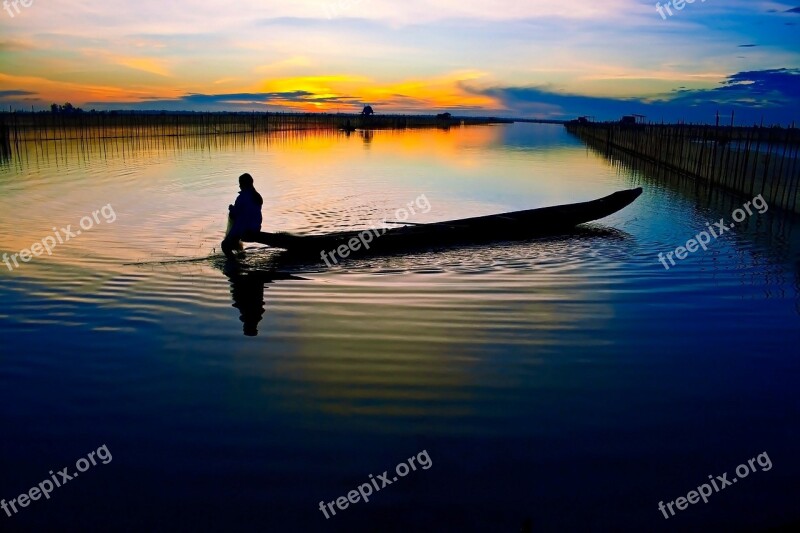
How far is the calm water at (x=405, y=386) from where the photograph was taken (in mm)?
3762

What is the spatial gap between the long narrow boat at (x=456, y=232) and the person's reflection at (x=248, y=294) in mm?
782

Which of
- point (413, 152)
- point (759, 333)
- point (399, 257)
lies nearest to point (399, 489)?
point (759, 333)

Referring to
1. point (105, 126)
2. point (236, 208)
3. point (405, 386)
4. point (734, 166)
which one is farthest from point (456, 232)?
point (105, 126)

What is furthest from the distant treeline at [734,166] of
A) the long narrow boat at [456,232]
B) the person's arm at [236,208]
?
the person's arm at [236,208]

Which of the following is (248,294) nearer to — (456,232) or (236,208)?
(236,208)

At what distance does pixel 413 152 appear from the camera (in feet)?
123

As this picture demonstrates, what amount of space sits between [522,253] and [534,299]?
2.87m

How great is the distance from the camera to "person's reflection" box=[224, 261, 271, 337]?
22.8ft

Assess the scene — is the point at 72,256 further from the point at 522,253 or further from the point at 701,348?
the point at 701,348

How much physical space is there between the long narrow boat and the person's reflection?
0.78 meters

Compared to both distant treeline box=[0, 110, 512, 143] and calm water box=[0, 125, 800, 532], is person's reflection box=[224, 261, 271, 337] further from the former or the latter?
distant treeline box=[0, 110, 512, 143]

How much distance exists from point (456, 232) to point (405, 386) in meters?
6.36

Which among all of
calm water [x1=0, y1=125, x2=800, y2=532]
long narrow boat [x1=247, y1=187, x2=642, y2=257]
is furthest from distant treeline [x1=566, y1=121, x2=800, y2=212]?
calm water [x1=0, y1=125, x2=800, y2=532]

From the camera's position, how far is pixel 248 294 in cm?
799
